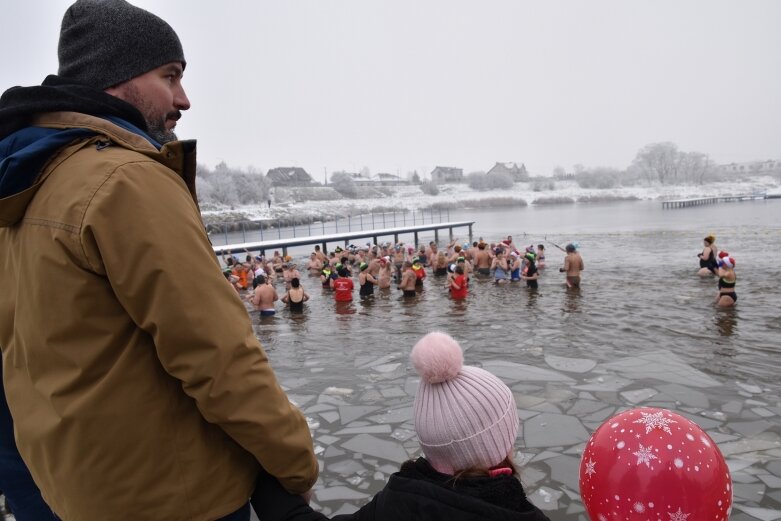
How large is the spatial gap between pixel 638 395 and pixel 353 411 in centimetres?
360

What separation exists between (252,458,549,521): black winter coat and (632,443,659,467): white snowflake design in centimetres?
58

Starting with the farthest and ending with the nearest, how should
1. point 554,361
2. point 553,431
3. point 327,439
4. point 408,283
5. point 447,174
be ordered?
point 447,174 < point 408,283 < point 554,361 < point 327,439 < point 553,431

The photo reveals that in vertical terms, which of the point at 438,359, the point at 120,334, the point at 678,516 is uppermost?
the point at 120,334

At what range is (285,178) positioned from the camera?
372ft

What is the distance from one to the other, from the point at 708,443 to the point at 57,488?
2.28 m

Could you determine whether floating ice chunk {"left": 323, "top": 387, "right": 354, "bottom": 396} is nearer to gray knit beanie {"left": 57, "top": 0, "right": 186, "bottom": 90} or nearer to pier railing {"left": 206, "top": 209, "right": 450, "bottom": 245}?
gray knit beanie {"left": 57, "top": 0, "right": 186, "bottom": 90}

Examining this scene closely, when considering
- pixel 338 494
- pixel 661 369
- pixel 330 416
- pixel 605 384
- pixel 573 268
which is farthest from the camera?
pixel 573 268

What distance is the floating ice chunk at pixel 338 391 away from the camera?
6.71m

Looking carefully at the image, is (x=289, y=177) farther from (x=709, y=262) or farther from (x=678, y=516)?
(x=678, y=516)

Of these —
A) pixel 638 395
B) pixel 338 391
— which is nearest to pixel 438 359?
pixel 338 391

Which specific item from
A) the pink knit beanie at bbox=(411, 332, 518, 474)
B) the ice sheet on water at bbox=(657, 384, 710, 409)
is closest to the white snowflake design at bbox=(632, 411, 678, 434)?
the pink knit beanie at bbox=(411, 332, 518, 474)

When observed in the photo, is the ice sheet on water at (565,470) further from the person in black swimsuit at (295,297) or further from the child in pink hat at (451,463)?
the person in black swimsuit at (295,297)

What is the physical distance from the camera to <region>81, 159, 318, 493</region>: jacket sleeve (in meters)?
1.21

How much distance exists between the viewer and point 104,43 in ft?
4.94
